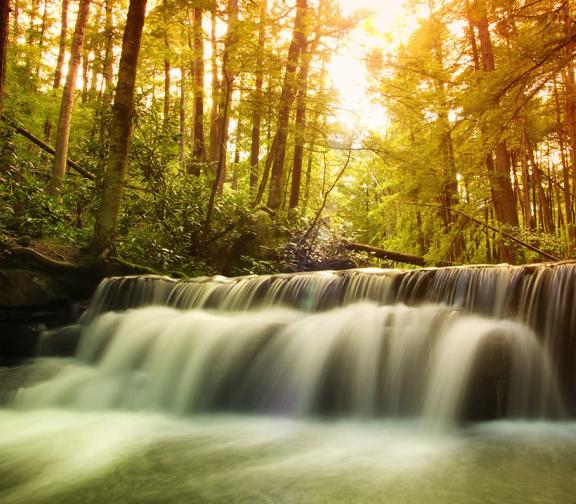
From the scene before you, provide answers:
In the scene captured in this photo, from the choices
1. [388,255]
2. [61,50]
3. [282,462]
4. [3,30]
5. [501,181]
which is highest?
[61,50]

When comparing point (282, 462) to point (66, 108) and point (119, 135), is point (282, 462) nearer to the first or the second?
point (119, 135)

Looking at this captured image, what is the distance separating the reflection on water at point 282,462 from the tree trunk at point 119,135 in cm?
452

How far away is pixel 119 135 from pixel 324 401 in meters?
6.44

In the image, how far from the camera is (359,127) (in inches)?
420

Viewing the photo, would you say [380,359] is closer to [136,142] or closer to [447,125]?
[447,125]

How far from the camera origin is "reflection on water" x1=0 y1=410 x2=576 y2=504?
2.62 meters

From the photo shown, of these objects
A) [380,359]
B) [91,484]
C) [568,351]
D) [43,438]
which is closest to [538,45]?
[568,351]

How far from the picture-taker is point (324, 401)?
4566 mm

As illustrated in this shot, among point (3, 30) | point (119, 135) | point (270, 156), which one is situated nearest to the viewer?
point (3, 30)

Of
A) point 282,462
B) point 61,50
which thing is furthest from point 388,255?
point 61,50

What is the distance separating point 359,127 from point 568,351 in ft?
25.2

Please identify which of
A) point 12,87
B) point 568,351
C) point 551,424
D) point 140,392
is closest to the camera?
point 551,424

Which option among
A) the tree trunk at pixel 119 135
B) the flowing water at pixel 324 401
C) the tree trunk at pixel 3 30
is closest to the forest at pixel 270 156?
the tree trunk at pixel 119 135

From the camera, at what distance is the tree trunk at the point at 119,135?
8.20m
